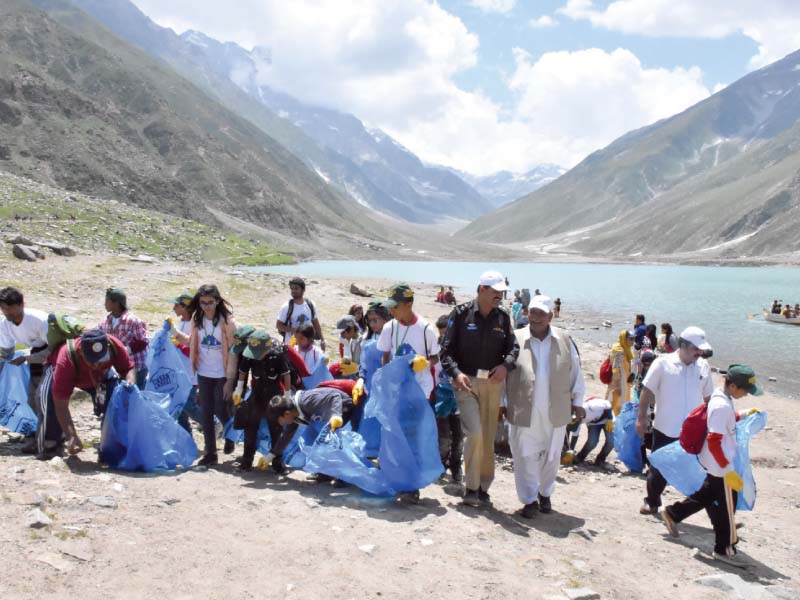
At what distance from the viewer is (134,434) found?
653 centimetres

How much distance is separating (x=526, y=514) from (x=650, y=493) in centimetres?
155

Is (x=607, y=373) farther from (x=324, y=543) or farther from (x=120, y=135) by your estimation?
(x=120, y=135)

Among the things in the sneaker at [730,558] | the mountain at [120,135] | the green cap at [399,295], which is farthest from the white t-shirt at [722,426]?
the mountain at [120,135]

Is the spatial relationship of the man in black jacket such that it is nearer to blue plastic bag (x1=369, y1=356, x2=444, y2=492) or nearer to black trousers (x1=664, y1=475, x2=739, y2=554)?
blue plastic bag (x1=369, y1=356, x2=444, y2=492)

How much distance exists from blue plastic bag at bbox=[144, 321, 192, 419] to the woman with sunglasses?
77 centimetres

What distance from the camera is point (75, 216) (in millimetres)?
47062

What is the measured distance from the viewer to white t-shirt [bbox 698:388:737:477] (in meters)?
5.49

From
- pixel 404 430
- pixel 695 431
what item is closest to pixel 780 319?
pixel 695 431

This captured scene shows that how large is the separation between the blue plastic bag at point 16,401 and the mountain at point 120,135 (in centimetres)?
8257

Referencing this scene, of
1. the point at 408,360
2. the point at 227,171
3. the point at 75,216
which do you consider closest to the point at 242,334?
the point at 408,360

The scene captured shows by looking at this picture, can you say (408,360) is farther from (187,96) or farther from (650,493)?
(187,96)

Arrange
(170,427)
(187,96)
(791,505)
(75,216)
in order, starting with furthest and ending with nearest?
(187,96), (75,216), (791,505), (170,427)

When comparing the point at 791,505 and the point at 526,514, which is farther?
the point at 791,505

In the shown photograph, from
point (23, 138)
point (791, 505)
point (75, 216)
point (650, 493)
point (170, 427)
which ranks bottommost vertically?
point (791, 505)
